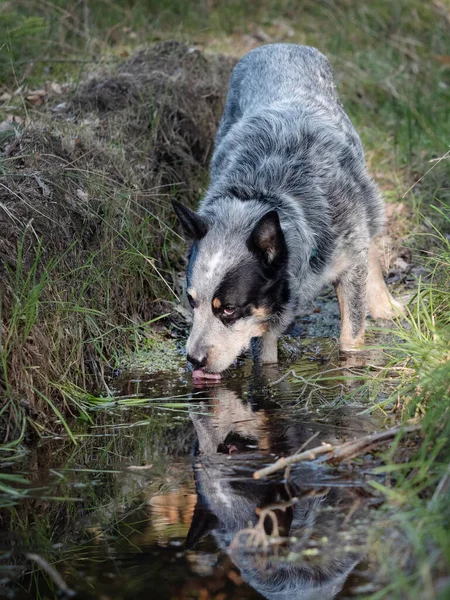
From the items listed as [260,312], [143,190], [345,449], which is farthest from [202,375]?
[143,190]

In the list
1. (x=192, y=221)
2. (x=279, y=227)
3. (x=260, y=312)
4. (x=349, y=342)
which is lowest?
(x=349, y=342)

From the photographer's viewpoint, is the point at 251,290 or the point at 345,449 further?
the point at 251,290

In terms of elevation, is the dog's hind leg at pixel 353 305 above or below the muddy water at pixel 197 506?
below

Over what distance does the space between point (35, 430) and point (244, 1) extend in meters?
8.22

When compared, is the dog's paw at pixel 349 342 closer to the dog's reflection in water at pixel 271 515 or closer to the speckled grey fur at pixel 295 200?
the speckled grey fur at pixel 295 200

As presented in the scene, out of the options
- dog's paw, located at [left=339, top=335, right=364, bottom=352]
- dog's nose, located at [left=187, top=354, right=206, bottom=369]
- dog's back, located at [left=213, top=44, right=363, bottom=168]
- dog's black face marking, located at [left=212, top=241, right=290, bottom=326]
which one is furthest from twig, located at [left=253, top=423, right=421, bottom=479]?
dog's back, located at [left=213, top=44, right=363, bottom=168]

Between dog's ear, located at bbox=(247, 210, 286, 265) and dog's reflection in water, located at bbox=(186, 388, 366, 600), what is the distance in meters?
0.94

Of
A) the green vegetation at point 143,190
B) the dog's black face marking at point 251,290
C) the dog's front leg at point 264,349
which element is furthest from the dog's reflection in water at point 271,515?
the dog's front leg at point 264,349

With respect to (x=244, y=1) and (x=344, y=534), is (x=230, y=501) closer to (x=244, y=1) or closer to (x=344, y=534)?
(x=344, y=534)

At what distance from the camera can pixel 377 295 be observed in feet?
20.7

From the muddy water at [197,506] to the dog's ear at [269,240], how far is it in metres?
Answer: 0.71

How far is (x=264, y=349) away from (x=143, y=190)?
142cm

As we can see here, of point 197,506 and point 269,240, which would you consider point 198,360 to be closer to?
point 269,240

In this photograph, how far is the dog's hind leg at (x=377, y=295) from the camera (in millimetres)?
6250
